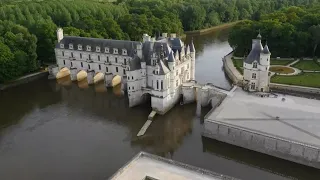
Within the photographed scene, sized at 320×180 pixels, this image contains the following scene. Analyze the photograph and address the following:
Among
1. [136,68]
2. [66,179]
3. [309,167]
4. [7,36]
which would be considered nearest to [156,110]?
[136,68]

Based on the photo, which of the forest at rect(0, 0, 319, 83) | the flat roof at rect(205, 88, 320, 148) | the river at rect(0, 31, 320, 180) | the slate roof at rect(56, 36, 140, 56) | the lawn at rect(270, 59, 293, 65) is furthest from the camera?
the lawn at rect(270, 59, 293, 65)

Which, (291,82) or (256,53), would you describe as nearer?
(256,53)

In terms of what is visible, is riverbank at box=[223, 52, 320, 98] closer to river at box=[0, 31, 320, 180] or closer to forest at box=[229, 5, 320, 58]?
forest at box=[229, 5, 320, 58]

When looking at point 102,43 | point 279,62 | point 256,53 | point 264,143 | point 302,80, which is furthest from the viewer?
point 279,62

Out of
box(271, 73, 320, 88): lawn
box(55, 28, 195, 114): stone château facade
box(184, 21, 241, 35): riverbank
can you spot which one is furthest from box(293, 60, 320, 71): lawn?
box(184, 21, 241, 35): riverbank

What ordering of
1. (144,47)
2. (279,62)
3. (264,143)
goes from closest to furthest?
(264,143), (144,47), (279,62)

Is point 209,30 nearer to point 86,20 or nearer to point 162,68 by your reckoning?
point 86,20

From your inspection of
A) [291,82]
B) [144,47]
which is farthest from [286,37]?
[144,47]
